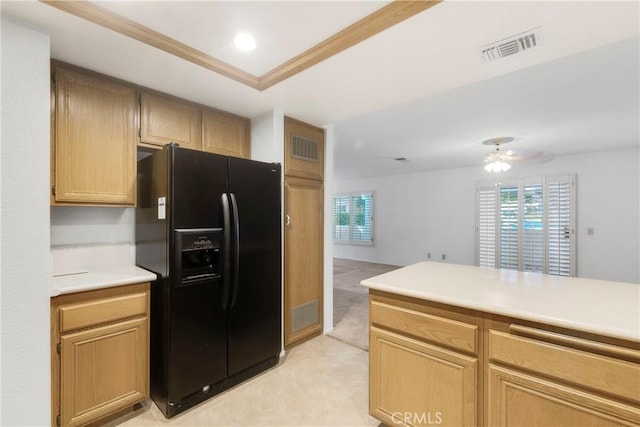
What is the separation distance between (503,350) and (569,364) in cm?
22

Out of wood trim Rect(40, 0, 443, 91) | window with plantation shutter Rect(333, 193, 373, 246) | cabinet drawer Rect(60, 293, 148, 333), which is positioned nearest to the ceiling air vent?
wood trim Rect(40, 0, 443, 91)

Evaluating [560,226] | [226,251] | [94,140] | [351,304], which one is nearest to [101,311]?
[226,251]

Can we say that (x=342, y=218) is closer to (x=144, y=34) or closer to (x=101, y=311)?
(x=101, y=311)

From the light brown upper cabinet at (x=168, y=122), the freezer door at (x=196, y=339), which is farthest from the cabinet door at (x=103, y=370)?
the light brown upper cabinet at (x=168, y=122)

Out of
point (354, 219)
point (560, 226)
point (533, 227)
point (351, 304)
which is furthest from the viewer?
point (354, 219)

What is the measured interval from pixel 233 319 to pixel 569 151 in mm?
5871

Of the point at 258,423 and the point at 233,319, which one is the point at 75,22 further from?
the point at 258,423

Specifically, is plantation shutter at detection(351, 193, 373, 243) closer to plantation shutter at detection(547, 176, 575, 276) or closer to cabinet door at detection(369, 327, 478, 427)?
A: plantation shutter at detection(547, 176, 575, 276)

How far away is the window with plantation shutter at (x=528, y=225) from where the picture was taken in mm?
5164

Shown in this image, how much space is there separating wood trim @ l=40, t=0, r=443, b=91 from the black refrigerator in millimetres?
551

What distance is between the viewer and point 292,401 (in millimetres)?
1964

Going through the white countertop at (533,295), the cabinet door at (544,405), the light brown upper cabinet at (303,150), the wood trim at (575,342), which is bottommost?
the cabinet door at (544,405)

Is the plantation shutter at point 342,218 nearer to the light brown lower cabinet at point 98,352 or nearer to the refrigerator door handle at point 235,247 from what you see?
Answer: the refrigerator door handle at point 235,247

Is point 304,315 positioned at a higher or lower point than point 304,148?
lower
